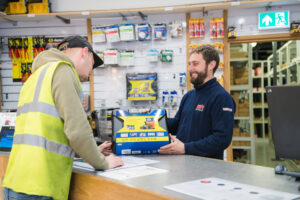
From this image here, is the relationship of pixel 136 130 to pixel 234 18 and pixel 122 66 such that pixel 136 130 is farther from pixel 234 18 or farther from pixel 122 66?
pixel 234 18

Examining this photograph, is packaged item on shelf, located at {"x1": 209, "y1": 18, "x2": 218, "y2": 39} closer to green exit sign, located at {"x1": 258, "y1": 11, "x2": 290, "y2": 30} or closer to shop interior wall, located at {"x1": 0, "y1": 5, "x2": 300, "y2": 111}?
shop interior wall, located at {"x1": 0, "y1": 5, "x2": 300, "y2": 111}

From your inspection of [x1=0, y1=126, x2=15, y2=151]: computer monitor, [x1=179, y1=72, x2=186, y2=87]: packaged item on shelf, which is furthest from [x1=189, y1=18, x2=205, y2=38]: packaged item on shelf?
[x1=0, y1=126, x2=15, y2=151]: computer monitor

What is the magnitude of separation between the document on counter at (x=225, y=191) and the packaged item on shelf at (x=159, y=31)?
13.1ft

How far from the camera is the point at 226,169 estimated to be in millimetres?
1740

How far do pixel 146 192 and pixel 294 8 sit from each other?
4795 mm

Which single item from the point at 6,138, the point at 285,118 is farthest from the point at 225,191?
the point at 6,138

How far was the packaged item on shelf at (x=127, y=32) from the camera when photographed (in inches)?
203

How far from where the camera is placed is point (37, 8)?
17.3ft

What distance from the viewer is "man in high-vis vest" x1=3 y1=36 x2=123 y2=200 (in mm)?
1495

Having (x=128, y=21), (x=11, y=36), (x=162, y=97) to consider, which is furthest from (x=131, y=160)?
(x=11, y=36)

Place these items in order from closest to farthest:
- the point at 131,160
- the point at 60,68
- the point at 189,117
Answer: the point at 60,68 → the point at 131,160 → the point at 189,117

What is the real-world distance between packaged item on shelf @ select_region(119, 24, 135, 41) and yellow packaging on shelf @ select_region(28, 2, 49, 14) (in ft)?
4.58

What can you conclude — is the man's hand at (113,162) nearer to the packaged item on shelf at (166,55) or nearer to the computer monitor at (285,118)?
the computer monitor at (285,118)

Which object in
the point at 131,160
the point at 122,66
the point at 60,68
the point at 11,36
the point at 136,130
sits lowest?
the point at 131,160
